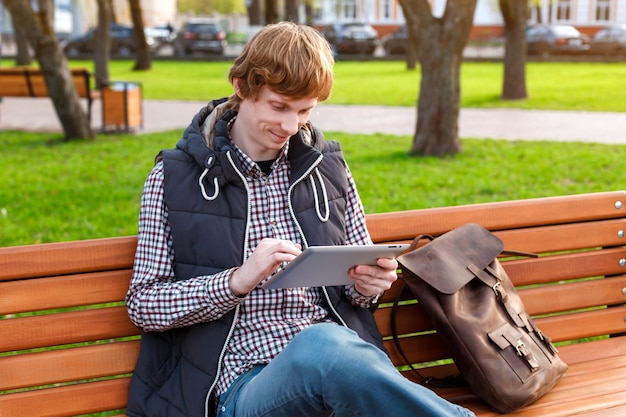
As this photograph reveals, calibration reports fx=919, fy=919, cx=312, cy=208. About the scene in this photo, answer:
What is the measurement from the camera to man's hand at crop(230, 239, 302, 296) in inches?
91.0

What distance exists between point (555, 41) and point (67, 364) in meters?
33.7

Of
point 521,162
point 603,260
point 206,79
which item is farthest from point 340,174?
point 206,79

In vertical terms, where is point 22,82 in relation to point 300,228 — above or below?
below

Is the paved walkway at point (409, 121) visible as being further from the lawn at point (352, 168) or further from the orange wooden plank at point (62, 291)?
the orange wooden plank at point (62, 291)

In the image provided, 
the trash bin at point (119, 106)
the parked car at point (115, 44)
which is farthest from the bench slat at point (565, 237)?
the parked car at point (115, 44)

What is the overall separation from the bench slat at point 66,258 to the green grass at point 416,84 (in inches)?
390

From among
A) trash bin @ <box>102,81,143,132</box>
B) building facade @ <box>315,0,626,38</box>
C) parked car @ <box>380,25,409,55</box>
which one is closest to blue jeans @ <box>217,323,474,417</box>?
trash bin @ <box>102,81,143,132</box>

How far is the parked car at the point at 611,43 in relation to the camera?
33844mm

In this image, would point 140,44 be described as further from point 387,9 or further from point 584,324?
point 387,9

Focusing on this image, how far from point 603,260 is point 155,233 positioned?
1.82 m

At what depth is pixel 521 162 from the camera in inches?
356

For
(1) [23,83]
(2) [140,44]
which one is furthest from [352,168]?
(2) [140,44]

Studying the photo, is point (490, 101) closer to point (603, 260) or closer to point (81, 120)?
point (81, 120)

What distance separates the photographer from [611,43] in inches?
1341
